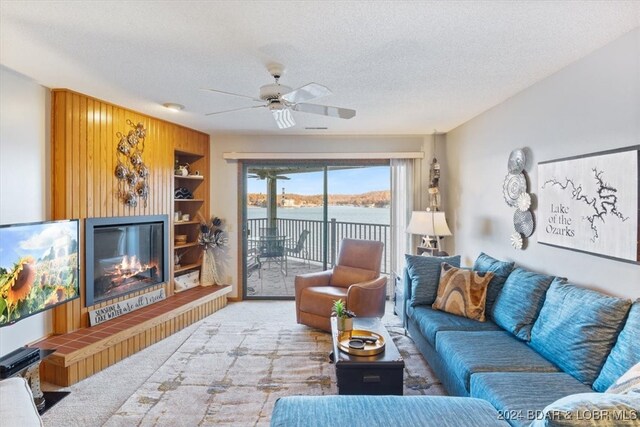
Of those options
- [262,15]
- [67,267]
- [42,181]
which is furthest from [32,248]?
[262,15]

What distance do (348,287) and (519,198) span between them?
201 cm

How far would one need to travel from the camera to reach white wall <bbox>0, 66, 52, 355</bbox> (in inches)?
101

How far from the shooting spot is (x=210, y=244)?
15.3 feet

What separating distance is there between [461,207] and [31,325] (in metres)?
4.65

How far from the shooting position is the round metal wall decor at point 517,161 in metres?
2.99

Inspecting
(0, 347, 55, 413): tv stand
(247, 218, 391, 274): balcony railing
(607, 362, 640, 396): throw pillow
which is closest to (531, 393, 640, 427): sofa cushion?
(607, 362, 640, 396): throw pillow

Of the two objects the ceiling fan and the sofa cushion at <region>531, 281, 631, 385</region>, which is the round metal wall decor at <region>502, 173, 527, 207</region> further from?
the ceiling fan

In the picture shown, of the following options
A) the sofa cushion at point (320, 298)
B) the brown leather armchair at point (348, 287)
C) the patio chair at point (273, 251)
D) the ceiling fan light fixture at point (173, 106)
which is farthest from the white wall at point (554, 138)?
the ceiling fan light fixture at point (173, 106)

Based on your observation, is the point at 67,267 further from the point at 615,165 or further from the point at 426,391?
the point at 615,165

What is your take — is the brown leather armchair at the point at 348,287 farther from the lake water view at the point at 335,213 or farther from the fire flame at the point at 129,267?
the fire flame at the point at 129,267

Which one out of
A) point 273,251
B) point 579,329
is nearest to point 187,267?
point 273,251

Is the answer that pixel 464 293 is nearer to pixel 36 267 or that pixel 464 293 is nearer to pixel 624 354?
pixel 624 354

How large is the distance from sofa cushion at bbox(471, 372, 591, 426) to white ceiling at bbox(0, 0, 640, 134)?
1.96m

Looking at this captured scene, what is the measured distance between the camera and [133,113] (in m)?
3.67
